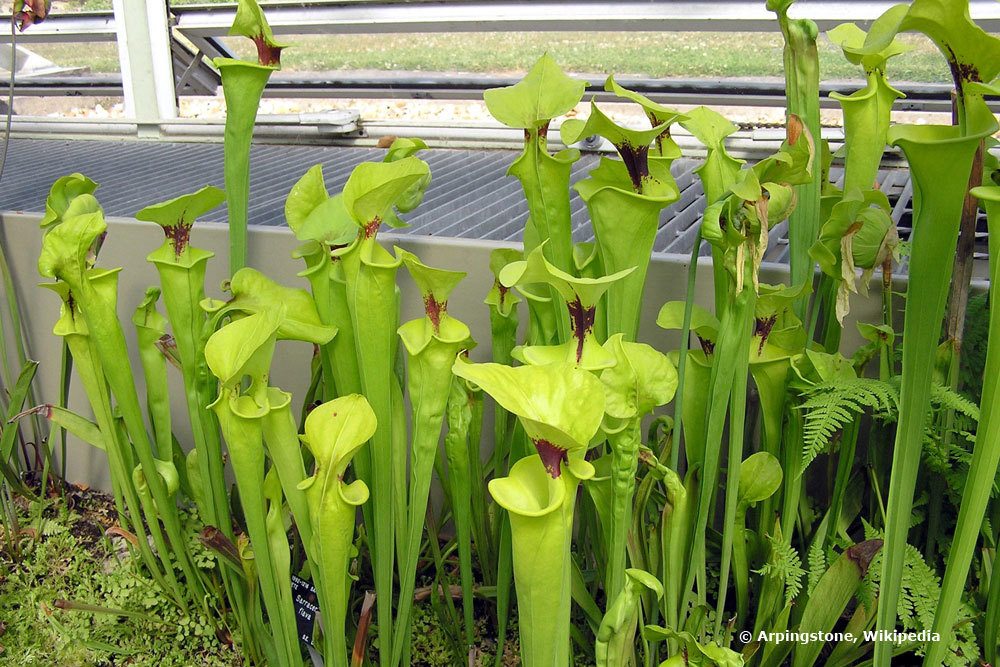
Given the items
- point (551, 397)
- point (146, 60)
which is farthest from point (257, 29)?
point (146, 60)

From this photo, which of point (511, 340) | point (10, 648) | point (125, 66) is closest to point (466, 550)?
point (511, 340)

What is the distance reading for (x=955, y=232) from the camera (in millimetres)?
543

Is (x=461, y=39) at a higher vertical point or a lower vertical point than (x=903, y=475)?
higher

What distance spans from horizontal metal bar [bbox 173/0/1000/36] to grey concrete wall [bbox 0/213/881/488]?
2.48 feet

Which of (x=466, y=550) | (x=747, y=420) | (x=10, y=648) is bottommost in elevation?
(x=10, y=648)

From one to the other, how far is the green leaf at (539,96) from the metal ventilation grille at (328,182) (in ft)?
0.97

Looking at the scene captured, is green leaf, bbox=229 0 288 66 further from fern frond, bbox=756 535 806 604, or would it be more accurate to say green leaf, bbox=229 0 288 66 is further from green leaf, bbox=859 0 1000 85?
fern frond, bbox=756 535 806 604

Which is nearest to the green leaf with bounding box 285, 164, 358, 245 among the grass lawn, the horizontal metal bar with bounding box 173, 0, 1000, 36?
the horizontal metal bar with bounding box 173, 0, 1000, 36

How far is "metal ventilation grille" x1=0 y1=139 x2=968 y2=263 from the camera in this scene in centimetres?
112

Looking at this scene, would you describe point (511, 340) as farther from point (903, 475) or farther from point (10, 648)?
point (10, 648)

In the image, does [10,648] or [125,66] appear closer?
[10,648]

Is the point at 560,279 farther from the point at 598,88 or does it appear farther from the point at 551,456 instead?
the point at 598,88

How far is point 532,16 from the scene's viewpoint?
1.71 meters

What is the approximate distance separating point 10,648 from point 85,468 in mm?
417
